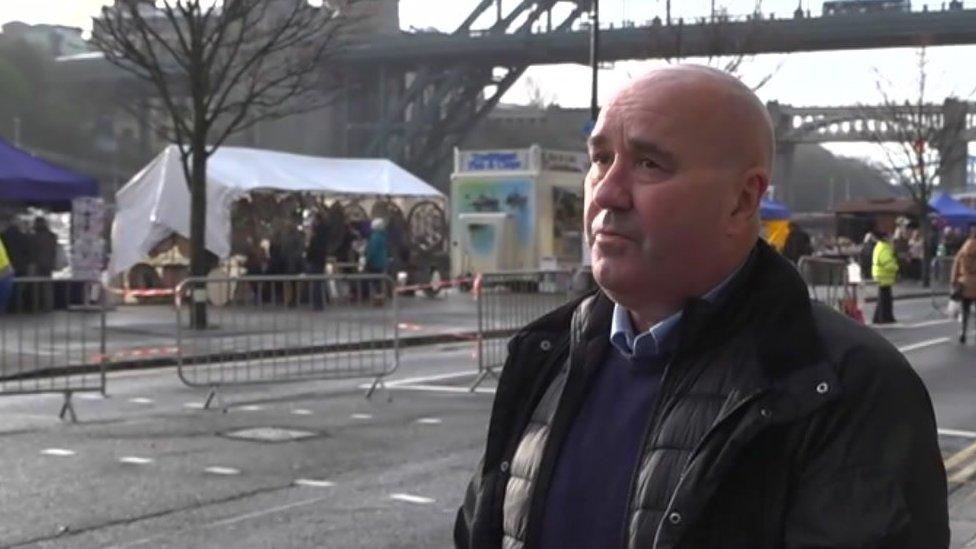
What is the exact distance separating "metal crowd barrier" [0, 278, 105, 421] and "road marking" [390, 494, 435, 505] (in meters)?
4.23

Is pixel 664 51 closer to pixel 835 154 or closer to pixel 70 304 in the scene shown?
pixel 70 304

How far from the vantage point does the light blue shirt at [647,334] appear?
7.32 feet

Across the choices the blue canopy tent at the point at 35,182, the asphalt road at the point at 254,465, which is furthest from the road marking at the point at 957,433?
the blue canopy tent at the point at 35,182

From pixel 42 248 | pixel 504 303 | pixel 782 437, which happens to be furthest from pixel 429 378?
pixel 782 437

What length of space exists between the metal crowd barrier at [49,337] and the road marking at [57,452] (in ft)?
5.29

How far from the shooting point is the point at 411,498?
28.4 feet

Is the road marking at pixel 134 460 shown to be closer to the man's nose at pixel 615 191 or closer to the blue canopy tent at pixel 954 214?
the man's nose at pixel 615 191

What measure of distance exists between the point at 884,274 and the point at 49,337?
48.8 feet

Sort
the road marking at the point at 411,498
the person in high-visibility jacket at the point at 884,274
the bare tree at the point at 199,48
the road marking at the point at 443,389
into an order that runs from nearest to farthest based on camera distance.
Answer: the road marking at the point at 411,498
the road marking at the point at 443,389
the bare tree at the point at 199,48
the person in high-visibility jacket at the point at 884,274

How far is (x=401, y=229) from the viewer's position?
1310 inches

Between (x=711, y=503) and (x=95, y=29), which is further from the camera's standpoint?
(x=95, y=29)

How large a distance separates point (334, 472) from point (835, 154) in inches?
3675

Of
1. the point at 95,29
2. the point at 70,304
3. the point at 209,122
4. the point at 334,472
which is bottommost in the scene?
the point at 334,472

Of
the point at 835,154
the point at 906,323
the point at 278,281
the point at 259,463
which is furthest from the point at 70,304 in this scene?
the point at 835,154
